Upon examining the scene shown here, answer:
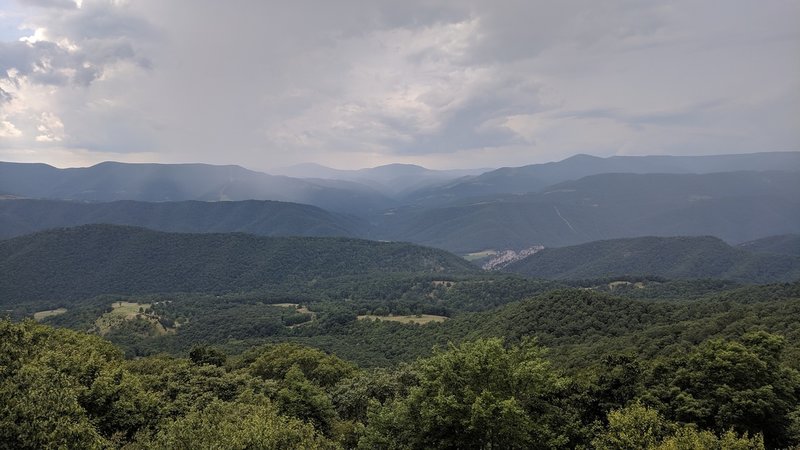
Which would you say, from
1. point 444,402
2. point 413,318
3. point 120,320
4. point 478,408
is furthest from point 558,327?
point 120,320

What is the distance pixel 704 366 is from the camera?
119 ft

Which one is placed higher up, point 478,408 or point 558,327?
point 478,408

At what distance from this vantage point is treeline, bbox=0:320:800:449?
25.2 m

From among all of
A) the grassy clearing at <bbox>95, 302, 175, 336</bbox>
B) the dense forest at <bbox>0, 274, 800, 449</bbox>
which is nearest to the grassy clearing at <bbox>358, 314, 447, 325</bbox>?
the grassy clearing at <bbox>95, 302, 175, 336</bbox>

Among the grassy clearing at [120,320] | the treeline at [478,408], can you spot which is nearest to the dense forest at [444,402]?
Result: the treeline at [478,408]

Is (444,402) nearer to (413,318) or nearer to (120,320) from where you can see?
(413,318)

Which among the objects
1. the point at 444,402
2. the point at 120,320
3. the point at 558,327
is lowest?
the point at 120,320

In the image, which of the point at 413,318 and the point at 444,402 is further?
the point at 413,318

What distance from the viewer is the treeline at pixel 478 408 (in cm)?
2516

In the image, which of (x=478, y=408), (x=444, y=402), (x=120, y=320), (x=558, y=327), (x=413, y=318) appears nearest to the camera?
(x=478, y=408)

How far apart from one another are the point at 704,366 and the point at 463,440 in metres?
21.5

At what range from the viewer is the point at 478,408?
27281 mm

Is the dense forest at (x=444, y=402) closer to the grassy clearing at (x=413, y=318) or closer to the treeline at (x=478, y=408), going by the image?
the treeline at (x=478, y=408)

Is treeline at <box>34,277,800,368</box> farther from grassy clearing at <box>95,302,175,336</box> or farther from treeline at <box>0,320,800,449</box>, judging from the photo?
treeline at <box>0,320,800,449</box>
